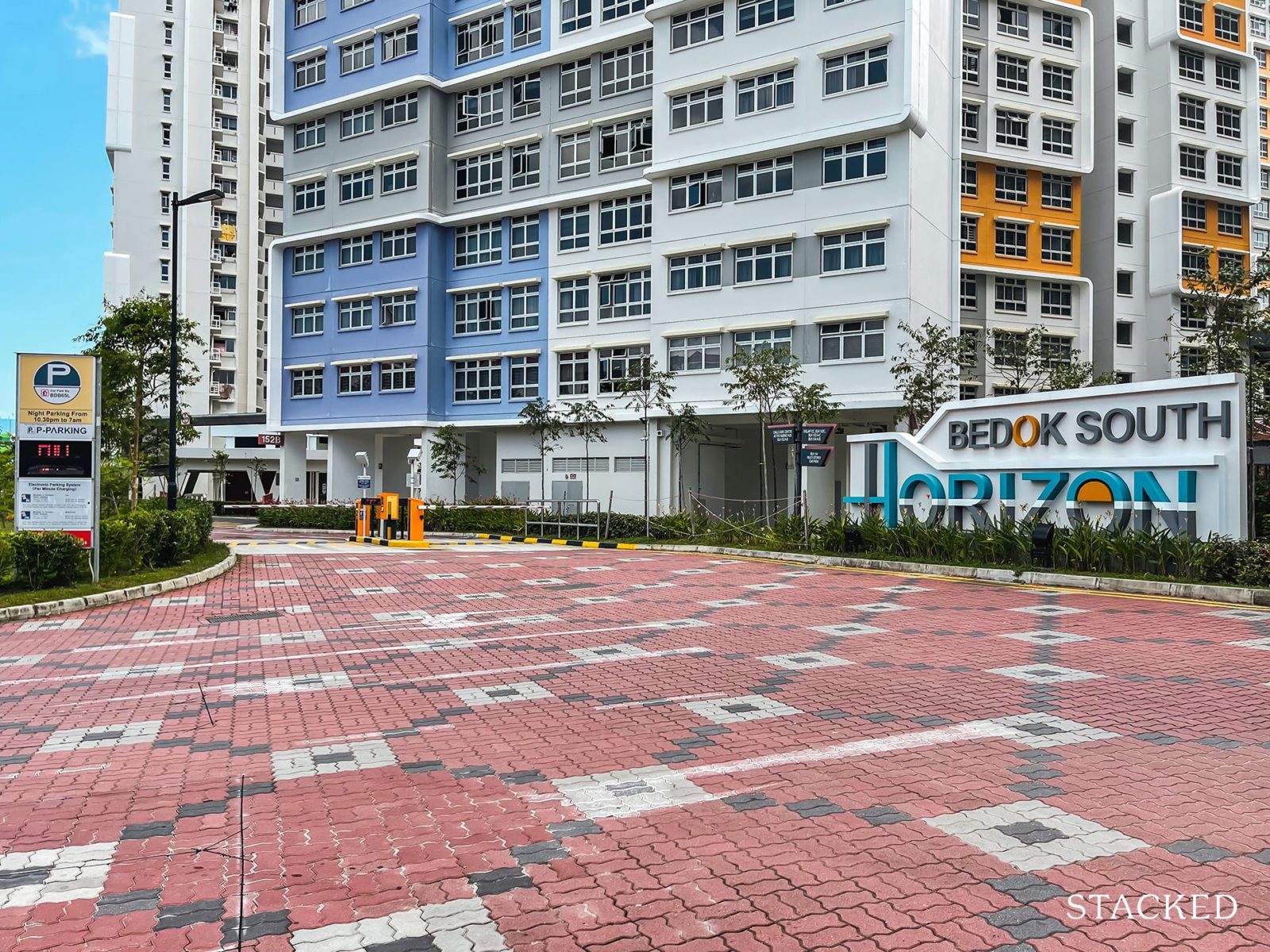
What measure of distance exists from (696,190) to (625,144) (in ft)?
17.4

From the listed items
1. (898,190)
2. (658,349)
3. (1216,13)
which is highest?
(1216,13)

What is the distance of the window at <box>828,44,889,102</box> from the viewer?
3272cm

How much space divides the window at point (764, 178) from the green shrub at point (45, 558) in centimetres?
2631

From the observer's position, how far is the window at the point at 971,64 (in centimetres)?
4306

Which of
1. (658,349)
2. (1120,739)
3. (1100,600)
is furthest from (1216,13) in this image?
(1120,739)

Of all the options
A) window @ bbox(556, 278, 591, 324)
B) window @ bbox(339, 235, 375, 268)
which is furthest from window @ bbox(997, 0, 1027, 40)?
window @ bbox(339, 235, 375, 268)

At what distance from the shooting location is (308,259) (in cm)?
4869

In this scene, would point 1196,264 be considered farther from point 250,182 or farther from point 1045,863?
point 250,182

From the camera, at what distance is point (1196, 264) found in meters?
46.8

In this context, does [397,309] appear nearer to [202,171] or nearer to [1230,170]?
[202,171]

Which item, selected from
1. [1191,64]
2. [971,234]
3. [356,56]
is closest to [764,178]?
[971,234]

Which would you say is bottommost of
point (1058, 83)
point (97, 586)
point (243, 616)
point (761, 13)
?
point (243, 616)

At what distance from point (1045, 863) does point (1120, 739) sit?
2.61m

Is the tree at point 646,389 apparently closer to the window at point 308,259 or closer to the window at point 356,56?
the window at point 308,259
